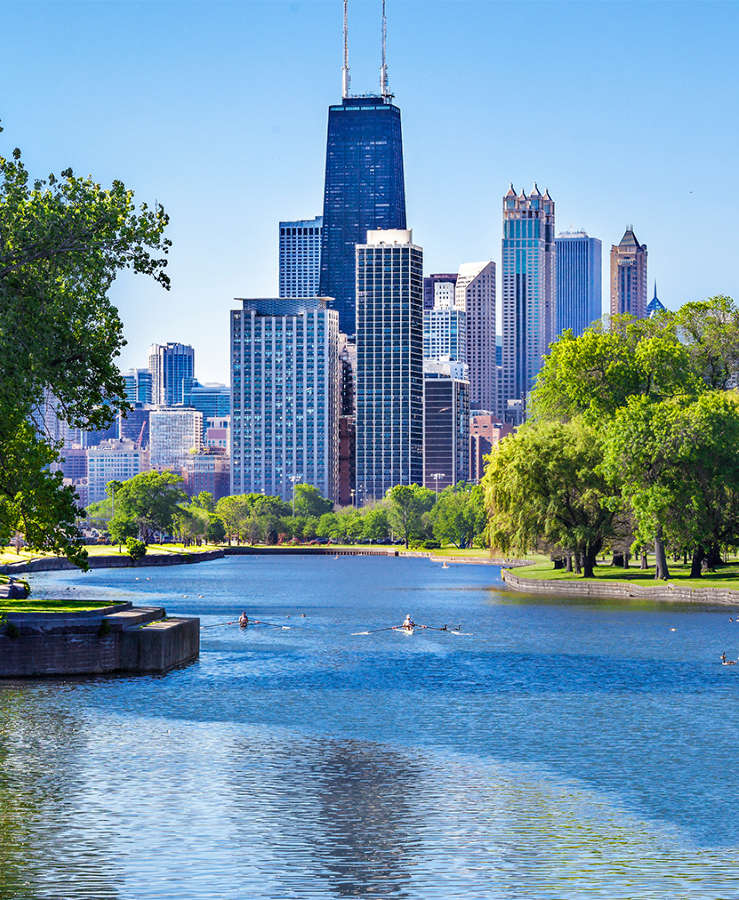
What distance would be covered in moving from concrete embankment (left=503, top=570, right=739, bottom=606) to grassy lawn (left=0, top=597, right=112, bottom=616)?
1962 inches

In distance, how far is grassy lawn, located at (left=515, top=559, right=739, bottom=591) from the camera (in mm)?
101438

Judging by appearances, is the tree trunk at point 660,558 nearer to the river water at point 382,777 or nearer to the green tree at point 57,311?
the river water at point 382,777

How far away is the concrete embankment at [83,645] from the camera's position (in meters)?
50.6

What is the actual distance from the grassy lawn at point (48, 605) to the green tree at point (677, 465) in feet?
169

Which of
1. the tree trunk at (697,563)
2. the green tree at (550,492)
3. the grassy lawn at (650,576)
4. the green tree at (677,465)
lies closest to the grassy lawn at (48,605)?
the green tree at (677,465)

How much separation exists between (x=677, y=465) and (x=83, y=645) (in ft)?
200

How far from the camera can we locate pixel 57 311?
134 feet

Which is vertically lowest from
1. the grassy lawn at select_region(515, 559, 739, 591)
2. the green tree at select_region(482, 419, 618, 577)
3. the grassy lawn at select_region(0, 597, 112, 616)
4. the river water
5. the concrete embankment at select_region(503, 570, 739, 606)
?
the river water

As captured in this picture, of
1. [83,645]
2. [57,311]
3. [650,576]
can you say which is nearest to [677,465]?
[650,576]

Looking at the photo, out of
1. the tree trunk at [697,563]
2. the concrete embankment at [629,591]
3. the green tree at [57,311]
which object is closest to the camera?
the green tree at [57,311]

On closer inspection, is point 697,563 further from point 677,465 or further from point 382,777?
point 382,777

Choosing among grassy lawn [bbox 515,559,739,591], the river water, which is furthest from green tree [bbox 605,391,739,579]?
the river water

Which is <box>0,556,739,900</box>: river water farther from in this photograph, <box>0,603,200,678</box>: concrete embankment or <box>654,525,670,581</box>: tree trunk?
<box>654,525,670,581</box>: tree trunk

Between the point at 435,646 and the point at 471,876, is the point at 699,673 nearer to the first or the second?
the point at 435,646
